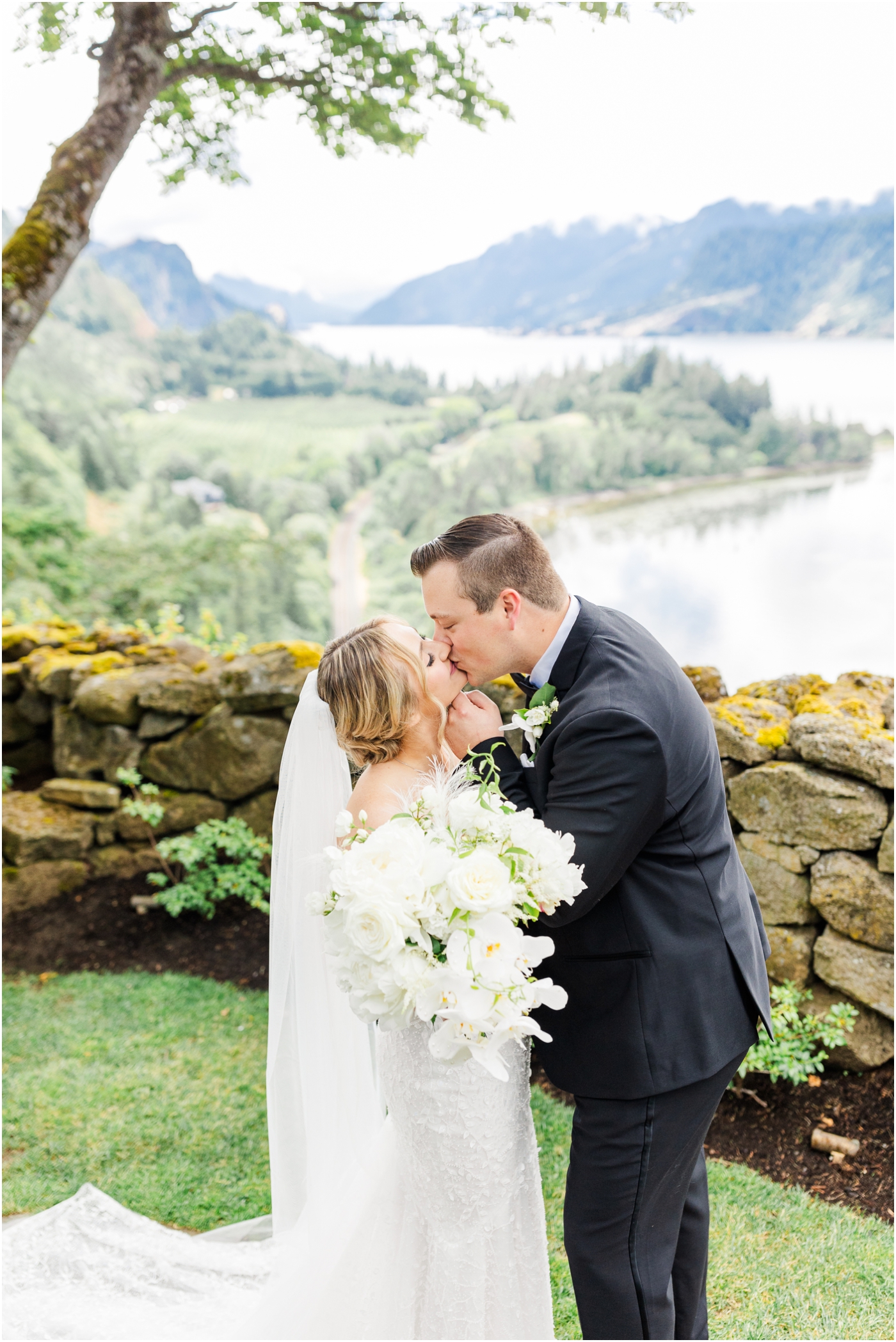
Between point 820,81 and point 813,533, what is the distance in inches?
129

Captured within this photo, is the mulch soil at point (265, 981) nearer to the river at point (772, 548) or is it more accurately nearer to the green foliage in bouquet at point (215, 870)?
the green foliage in bouquet at point (215, 870)

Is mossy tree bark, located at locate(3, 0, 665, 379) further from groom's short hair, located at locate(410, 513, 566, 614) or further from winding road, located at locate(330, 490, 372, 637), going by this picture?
winding road, located at locate(330, 490, 372, 637)

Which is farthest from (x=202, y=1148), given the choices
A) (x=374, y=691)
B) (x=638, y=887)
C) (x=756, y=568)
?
(x=756, y=568)

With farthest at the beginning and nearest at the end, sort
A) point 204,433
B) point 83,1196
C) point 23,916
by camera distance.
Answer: point 204,433 → point 23,916 → point 83,1196

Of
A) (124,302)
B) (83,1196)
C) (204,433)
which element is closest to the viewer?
(83,1196)

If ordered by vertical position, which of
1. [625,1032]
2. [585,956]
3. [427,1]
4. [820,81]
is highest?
[427,1]

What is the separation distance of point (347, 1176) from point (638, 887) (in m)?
1.47

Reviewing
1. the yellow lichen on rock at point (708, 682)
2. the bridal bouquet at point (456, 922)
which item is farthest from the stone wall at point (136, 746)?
the bridal bouquet at point (456, 922)

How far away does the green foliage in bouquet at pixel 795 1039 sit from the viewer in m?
3.59

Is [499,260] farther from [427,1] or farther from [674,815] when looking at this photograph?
[674,815]

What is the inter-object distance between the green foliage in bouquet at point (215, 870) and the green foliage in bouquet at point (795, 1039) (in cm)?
281

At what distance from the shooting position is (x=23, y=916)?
563 cm

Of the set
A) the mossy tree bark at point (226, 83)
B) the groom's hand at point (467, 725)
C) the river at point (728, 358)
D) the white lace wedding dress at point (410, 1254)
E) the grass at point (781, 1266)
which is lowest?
the grass at point (781, 1266)

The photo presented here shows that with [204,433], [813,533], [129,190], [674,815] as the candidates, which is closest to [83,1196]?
[674,815]
